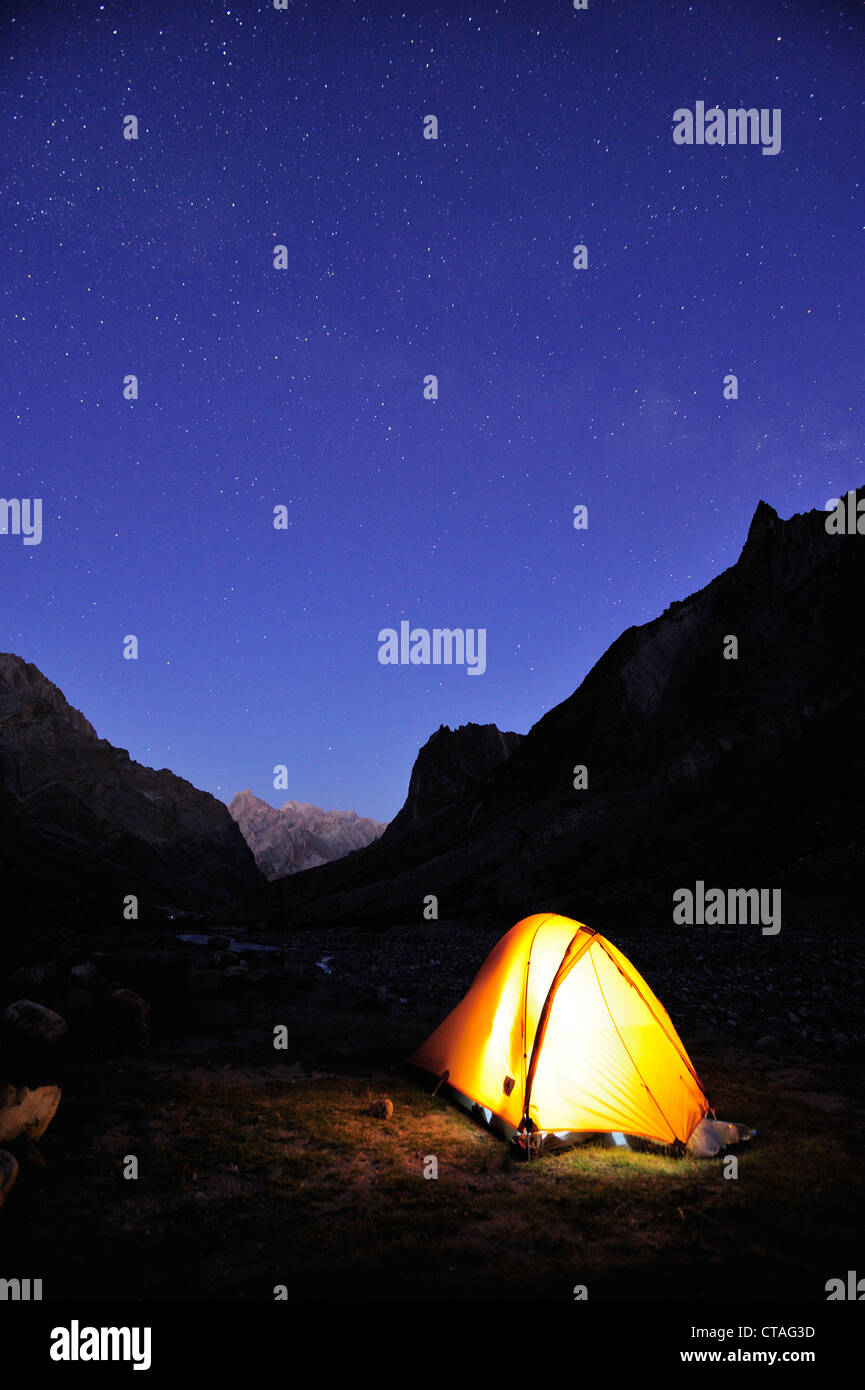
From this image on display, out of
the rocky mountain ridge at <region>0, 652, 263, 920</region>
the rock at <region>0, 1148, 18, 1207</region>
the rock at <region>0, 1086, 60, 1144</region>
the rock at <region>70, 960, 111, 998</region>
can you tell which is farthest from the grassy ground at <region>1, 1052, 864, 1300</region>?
the rocky mountain ridge at <region>0, 652, 263, 920</region>

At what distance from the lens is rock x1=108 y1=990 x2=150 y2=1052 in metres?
12.7

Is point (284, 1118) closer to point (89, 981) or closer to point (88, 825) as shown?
point (89, 981)

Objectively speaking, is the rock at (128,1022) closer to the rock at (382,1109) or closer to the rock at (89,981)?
the rock at (89,981)

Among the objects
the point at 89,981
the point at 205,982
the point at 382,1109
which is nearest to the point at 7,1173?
the point at 382,1109

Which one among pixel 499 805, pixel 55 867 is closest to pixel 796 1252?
pixel 499 805

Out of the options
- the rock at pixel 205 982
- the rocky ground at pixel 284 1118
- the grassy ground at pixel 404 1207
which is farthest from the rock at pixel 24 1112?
the rock at pixel 205 982

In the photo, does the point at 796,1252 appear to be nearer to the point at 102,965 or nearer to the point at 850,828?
the point at 102,965

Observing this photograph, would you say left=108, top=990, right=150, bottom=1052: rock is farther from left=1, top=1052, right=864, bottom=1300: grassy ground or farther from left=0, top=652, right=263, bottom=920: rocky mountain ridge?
left=0, top=652, right=263, bottom=920: rocky mountain ridge

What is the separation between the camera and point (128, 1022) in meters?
12.9

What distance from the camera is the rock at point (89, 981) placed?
14.5m

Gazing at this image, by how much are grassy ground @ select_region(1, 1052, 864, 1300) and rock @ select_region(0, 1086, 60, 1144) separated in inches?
14.7

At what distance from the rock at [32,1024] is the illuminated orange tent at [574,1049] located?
7.17 metres
